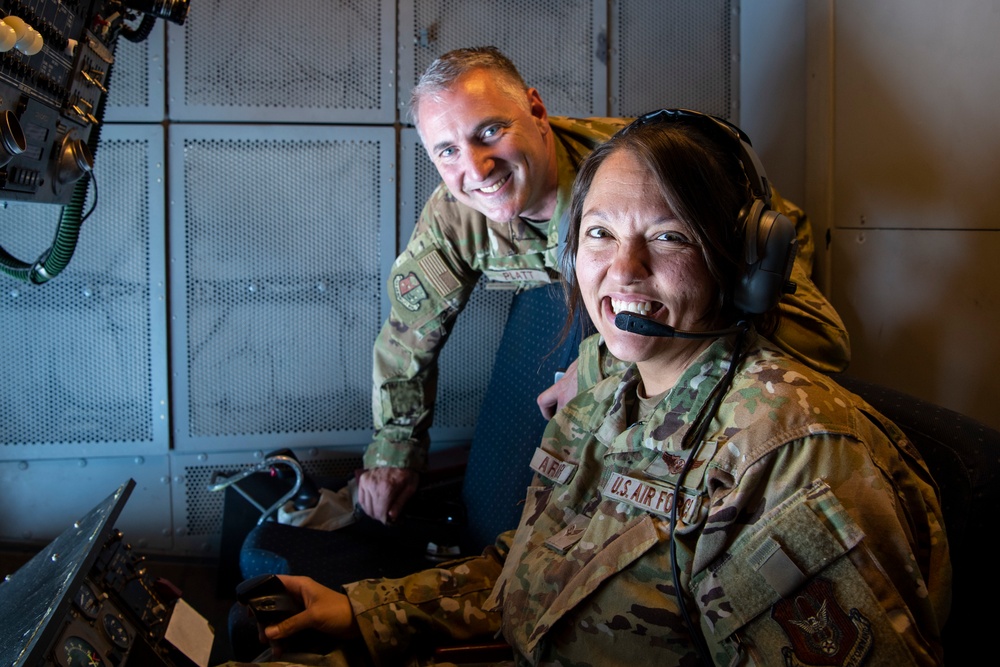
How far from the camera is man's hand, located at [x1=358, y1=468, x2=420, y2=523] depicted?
6.75 feet

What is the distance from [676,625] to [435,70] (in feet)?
4.29

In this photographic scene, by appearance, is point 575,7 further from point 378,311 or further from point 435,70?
point 378,311

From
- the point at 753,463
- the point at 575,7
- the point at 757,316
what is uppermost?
the point at 575,7

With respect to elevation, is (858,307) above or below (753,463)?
above

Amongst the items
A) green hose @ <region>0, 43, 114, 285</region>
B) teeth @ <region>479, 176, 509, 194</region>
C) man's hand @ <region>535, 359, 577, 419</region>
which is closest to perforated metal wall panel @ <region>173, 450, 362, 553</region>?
green hose @ <region>0, 43, 114, 285</region>

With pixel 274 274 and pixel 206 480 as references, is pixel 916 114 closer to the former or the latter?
pixel 274 274

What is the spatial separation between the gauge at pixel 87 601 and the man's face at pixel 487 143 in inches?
43.0

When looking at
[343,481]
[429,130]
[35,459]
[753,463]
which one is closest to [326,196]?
[429,130]

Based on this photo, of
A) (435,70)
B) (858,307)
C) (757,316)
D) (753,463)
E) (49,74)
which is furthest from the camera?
(858,307)

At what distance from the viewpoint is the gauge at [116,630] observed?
114cm

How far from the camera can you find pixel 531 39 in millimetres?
2350

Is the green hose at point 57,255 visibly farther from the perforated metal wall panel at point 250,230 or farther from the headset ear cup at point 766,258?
the headset ear cup at point 766,258

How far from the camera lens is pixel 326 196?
7.61 feet

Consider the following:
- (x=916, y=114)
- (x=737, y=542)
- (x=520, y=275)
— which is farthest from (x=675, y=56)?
(x=737, y=542)
